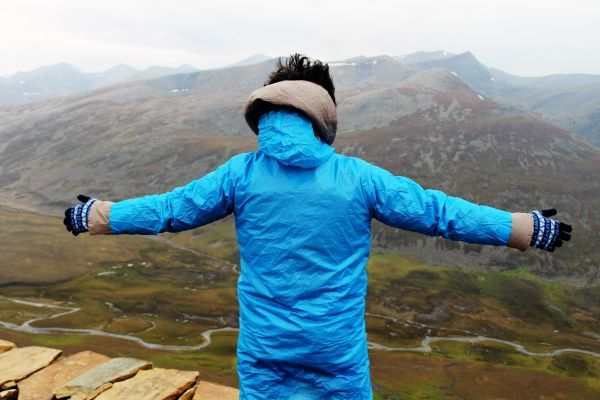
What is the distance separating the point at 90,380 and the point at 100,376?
0.27m

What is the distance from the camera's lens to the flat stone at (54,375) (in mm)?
10052

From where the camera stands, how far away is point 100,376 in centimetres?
1041

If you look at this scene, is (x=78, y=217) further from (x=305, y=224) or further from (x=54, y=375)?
(x=54, y=375)

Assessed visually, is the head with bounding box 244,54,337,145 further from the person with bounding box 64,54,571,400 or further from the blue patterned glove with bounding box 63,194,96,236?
the blue patterned glove with bounding box 63,194,96,236

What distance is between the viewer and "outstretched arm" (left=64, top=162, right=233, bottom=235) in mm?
5258

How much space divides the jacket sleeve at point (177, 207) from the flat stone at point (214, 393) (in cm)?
671

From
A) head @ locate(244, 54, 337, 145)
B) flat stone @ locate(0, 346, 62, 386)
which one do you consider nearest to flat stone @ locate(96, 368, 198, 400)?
flat stone @ locate(0, 346, 62, 386)

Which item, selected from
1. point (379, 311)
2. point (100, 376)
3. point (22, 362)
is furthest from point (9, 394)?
point (379, 311)

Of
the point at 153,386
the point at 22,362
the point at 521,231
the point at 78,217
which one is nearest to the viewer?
the point at 521,231

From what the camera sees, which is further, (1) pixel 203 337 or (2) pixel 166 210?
(1) pixel 203 337

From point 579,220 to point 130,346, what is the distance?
141502mm

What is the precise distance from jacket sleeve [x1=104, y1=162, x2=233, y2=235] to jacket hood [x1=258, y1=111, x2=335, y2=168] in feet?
1.99

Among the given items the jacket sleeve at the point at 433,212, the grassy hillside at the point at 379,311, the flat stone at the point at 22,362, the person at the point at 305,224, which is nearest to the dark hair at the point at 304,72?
the person at the point at 305,224

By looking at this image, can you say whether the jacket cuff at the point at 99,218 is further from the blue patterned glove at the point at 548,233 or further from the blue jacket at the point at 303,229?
the blue patterned glove at the point at 548,233
